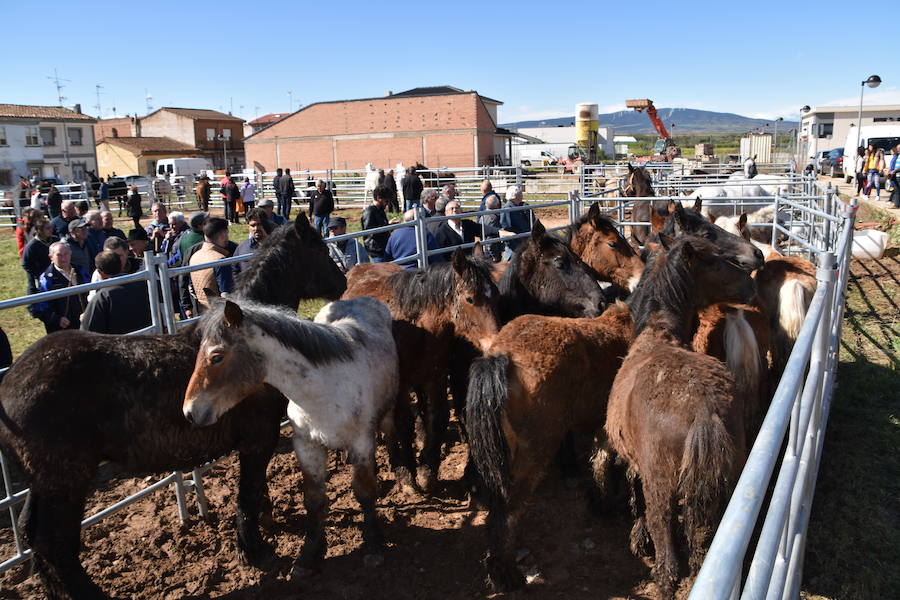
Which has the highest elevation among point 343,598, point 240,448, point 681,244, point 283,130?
point 283,130

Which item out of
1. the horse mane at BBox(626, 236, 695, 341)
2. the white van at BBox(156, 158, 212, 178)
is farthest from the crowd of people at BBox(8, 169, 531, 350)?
the white van at BBox(156, 158, 212, 178)

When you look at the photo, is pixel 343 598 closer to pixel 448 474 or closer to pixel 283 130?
pixel 448 474

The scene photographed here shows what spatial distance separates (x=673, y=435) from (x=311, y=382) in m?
1.80

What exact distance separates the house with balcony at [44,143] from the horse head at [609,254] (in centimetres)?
5008

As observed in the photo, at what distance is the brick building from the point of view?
146 ft

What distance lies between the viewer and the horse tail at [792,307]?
4.87m

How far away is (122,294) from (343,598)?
8.91 feet

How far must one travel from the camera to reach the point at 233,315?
303 cm

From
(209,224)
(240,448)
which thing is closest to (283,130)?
(209,224)

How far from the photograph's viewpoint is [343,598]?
11.2ft

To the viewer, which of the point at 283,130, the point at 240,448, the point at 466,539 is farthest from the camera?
the point at 283,130

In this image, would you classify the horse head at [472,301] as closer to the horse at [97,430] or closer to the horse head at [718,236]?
the horse at [97,430]

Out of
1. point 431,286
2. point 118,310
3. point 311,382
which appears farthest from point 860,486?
point 118,310

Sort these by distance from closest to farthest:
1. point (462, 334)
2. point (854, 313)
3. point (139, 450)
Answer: point (139, 450) < point (462, 334) < point (854, 313)
